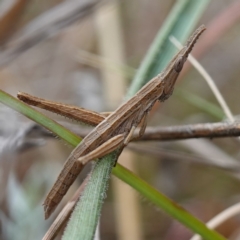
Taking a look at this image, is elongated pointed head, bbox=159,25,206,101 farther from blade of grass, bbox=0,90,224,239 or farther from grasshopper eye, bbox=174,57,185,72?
blade of grass, bbox=0,90,224,239

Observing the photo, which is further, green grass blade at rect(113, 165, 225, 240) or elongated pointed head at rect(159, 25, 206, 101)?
elongated pointed head at rect(159, 25, 206, 101)

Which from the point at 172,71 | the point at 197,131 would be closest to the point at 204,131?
the point at 197,131

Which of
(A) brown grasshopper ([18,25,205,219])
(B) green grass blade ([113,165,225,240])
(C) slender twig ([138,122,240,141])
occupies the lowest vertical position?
(B) green grass blade ([113,165,225,240])

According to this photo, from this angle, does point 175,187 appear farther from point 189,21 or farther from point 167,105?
point 189,21

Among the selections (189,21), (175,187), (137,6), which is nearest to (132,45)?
(137,6)

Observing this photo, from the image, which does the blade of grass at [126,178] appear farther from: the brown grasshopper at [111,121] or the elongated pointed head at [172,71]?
the elongated pointed head at [172,71]

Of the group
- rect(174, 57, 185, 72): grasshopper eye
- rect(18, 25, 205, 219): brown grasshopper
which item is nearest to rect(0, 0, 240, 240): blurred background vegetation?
rect(18, 25, 205, 219): brown grasshopper
